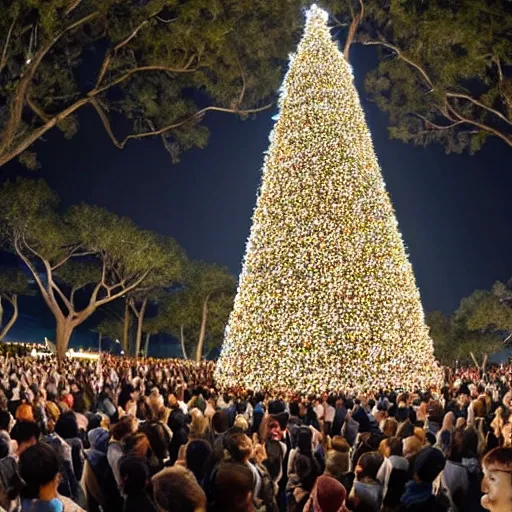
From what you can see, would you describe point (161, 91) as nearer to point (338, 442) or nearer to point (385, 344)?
point (385, 344)

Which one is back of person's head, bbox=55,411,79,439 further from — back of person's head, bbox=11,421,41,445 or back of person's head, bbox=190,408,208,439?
back of person's head, bbox=190,408,208,439

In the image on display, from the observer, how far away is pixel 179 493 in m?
3.32

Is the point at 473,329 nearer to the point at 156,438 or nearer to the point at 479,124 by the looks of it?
the point at 479,124

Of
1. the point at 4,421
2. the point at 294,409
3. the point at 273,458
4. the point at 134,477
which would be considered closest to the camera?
the point at 134,477

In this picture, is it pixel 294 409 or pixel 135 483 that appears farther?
pixel 294 409

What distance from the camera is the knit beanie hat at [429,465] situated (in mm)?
5277

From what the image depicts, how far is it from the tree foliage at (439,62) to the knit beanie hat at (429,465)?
1674cm

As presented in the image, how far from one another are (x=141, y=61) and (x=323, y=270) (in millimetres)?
8825

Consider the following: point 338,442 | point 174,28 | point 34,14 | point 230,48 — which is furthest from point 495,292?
point 338,442

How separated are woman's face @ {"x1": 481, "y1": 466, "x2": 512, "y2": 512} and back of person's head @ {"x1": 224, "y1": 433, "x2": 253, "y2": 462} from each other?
125 inches

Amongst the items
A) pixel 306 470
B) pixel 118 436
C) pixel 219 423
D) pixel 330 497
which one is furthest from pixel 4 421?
pixel 330 497

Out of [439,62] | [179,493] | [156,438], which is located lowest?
[156,438]

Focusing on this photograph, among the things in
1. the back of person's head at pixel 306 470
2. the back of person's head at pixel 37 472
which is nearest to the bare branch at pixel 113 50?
the back of person's head at pixel 306 470

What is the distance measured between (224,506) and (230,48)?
67.4 feet
